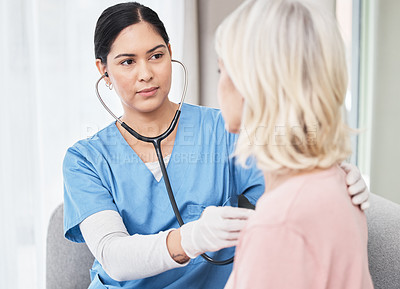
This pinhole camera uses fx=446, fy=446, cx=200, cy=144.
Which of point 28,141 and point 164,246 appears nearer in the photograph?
point 164,246

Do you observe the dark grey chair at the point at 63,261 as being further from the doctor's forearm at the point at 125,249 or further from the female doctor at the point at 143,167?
the doctor's forearm at the point at 125,249

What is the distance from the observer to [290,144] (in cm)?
70

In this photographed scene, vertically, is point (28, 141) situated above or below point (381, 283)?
above

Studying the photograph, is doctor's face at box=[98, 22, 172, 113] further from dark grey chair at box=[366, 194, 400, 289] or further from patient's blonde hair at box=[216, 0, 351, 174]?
dark grey chair at box=[366, 194, 400, 289]

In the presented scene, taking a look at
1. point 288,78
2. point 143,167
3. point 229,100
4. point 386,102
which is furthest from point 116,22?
point 386,102

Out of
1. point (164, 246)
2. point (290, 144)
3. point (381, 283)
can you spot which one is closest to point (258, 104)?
point (290, 144)

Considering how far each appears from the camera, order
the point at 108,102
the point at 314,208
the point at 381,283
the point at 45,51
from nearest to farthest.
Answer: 1. the point at 314,208
2. the point at 381,283
3. the point at 45,51
4. the point at 108,102

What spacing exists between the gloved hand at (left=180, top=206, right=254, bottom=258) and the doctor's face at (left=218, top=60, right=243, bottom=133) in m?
0.19

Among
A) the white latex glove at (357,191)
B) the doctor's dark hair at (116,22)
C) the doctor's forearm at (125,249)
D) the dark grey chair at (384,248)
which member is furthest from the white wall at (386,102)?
the doctor's forearm at (125,249)

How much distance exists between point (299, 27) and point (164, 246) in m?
0.54

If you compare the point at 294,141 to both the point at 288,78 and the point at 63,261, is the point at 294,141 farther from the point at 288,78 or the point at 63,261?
the point at 63,261

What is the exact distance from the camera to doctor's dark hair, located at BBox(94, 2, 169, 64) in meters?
1.15

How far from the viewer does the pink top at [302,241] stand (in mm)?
615

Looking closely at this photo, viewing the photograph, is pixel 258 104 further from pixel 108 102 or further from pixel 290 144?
pixel 108 102
